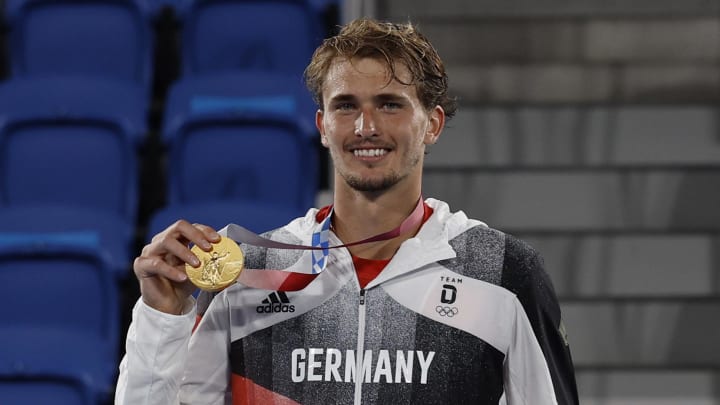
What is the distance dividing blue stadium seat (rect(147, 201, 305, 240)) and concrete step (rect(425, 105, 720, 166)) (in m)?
0.82

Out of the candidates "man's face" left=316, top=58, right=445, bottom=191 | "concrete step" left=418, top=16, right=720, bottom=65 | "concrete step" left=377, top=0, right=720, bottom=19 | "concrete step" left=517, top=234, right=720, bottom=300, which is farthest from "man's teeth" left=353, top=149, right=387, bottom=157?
"concrete step" left=377, top=0, right=720, bottom=19

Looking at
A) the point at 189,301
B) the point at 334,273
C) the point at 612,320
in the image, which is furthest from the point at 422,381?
the point at 612,320

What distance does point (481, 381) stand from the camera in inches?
92.0

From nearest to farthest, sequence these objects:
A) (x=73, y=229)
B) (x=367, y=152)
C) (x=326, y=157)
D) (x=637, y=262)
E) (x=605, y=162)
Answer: (x=367, y=152) → (x=73, y=229) → (x=637, y=262) → (x=605, y=162) → (x=326, y=157)

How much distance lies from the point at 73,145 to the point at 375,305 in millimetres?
2649

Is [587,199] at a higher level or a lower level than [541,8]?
lower

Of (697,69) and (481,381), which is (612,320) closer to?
(697,69)

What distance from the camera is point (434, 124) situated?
245cm

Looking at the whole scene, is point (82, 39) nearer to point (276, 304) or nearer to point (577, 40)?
point (577, 40)

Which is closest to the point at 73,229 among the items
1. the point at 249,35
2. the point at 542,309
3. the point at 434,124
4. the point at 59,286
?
the point at 59,286

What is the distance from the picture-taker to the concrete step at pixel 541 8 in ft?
17.4

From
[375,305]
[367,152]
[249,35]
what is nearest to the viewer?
[367,152]

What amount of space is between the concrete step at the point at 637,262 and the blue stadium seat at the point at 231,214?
925 millimetres

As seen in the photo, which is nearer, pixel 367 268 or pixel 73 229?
pixel 367 268
